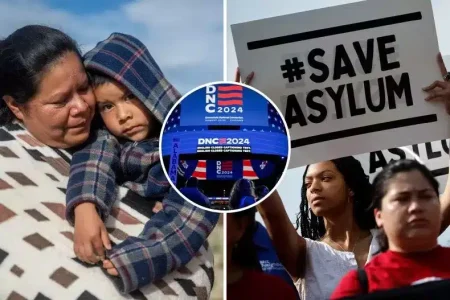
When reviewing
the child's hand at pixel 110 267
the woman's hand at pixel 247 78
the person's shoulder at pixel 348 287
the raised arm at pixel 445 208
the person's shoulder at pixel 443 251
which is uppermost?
the woman's hand at pixel 247 78

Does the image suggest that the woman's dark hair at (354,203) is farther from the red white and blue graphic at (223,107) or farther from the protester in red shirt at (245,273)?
the red white and blue graphic at (223,107)

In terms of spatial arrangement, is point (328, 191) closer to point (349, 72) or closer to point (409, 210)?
point (409, 210)

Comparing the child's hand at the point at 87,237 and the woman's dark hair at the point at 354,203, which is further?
the woman's dark hair at the point at 354,203

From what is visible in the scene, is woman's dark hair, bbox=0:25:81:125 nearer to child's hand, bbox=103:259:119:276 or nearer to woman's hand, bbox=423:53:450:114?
child's hand, bbox=103:259:119:276

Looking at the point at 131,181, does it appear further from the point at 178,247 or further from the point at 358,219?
the point at 358,219

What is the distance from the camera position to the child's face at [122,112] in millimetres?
2193

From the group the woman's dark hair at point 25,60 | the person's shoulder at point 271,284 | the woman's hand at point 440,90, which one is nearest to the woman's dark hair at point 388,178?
the woman's hand at point 440,90

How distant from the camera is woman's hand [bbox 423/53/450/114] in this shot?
231 centimetres

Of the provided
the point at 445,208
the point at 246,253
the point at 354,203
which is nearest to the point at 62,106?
the point at 246,253

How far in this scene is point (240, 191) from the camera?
2154 millimetres

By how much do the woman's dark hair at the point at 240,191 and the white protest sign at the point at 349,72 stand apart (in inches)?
6.5

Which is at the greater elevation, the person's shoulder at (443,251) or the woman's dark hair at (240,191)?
the woman's dark hair at (240,191)

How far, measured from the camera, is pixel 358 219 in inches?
88.7

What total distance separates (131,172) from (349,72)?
30.0 inches
